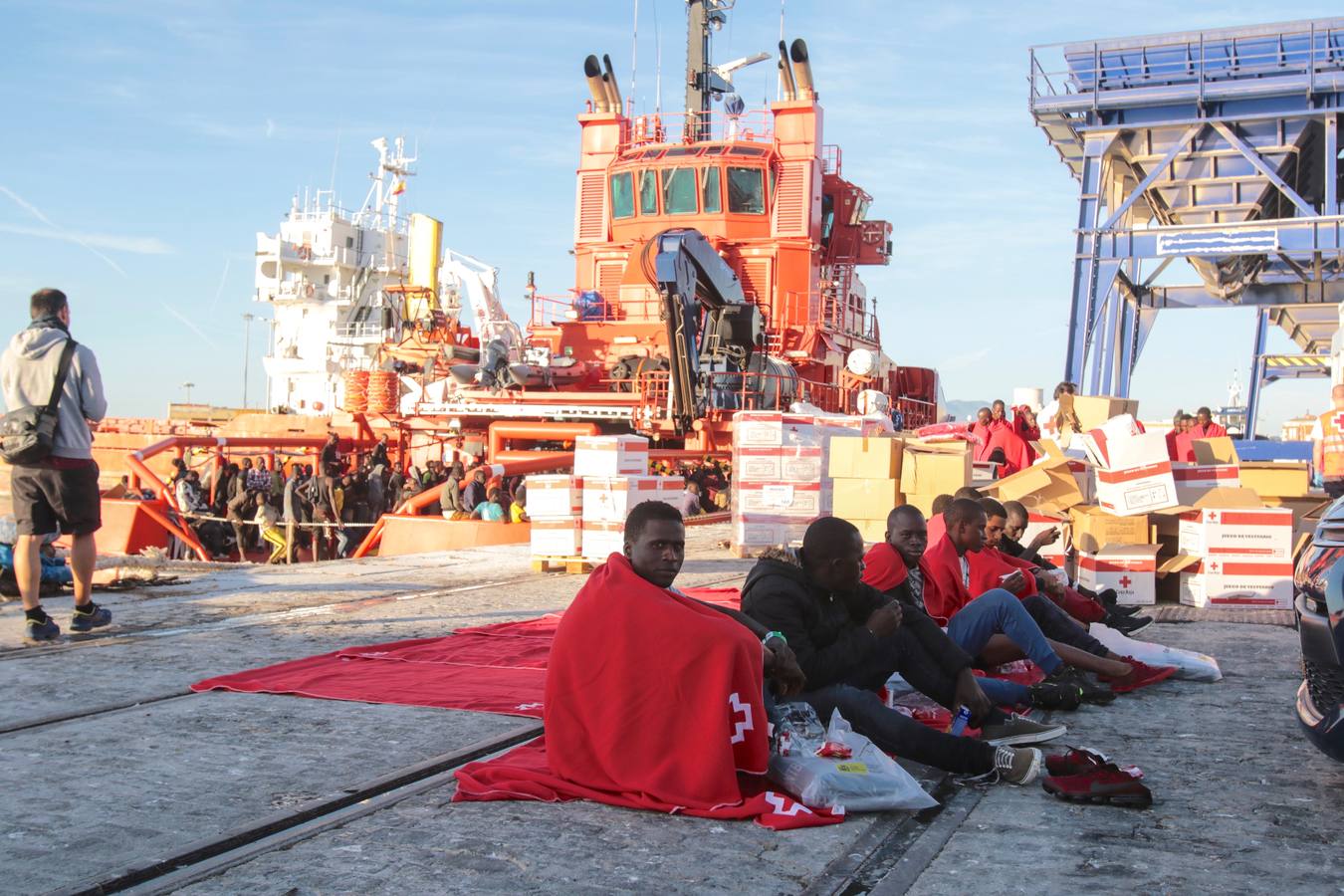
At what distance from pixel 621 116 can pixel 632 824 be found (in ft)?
80.5

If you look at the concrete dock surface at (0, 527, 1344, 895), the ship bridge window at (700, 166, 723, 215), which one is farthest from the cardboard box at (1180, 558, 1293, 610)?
the ship bridge window at (700, 166, 723, 215)

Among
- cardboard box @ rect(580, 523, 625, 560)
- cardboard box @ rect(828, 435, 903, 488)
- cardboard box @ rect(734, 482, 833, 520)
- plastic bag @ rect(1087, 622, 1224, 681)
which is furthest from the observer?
cardboard box @ rect(734, 482, 833, 520)

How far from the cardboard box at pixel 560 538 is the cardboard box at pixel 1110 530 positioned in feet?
15.1

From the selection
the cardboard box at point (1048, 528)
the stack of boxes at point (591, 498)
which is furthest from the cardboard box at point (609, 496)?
the cardboard box at point (1048, 528)

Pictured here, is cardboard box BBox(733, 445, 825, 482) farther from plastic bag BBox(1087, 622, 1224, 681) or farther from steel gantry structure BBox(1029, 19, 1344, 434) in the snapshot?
steel gantry structure BBox(1029, 19, 1344, 434)

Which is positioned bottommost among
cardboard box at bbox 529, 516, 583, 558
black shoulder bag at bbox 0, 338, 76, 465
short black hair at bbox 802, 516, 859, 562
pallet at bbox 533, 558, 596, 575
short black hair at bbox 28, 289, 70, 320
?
pallet at bbox 533, 558, 596, 575

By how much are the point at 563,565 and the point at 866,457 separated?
323 centimetres

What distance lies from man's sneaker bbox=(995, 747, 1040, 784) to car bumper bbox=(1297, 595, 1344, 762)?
0.88 meters

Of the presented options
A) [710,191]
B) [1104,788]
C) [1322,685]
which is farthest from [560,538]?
[710,191]

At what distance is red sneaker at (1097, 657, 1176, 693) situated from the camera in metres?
6.15

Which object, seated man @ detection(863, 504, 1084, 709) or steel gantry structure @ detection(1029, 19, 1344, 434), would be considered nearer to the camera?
seated man @ detection(863, 504, 1084, 709)

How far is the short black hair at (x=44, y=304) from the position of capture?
6.73 m

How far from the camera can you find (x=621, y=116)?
87.8 feet

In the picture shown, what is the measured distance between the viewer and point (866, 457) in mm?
12336
